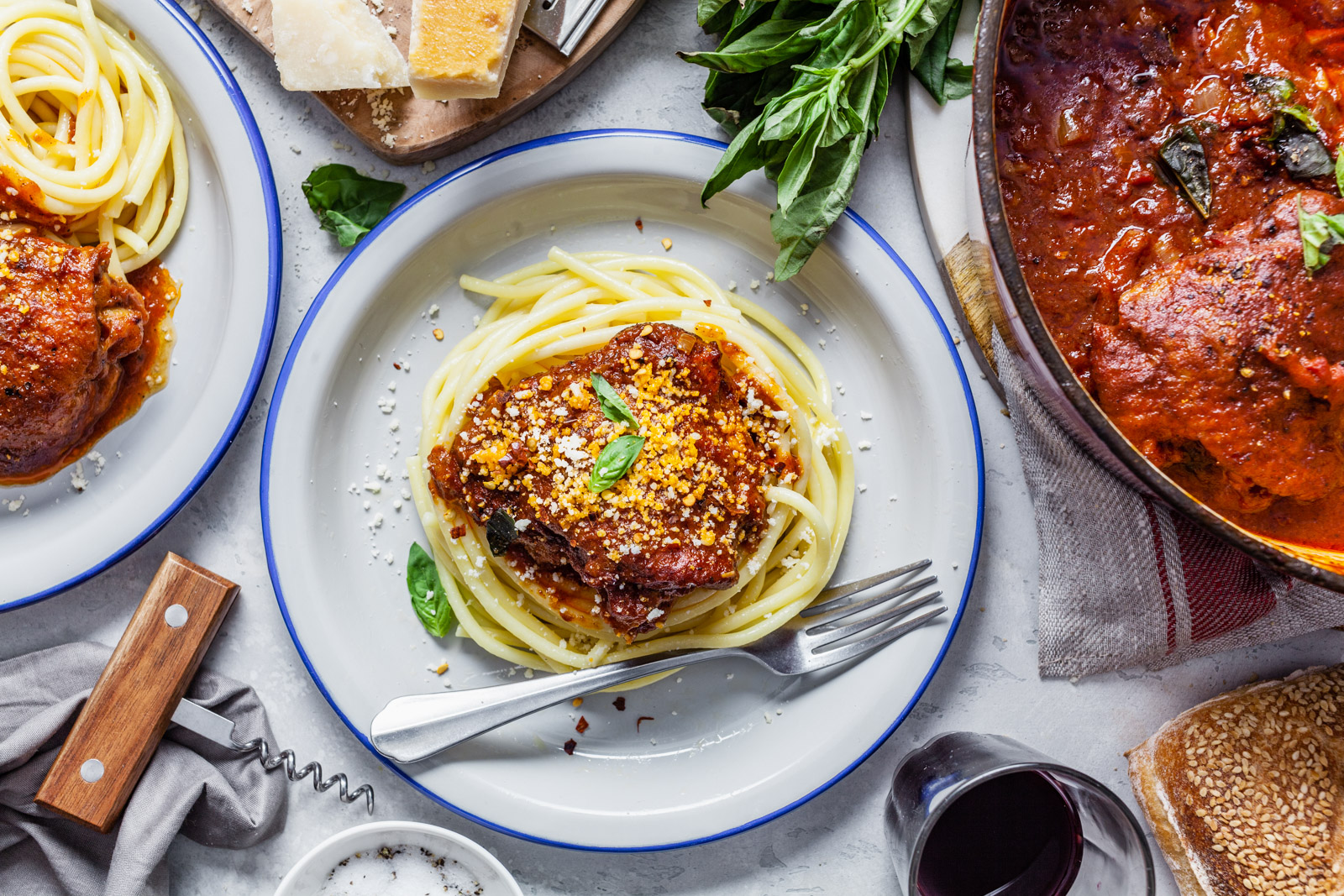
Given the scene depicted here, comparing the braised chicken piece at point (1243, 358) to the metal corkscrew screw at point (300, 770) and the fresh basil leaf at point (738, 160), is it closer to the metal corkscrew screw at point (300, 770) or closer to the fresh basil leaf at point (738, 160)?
the fresh basil leaf at point (738, 160)

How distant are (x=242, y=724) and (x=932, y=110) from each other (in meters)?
3.57

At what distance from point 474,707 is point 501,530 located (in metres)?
0.73

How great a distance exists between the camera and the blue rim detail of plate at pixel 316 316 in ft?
11.2

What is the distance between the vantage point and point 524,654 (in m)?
3.60

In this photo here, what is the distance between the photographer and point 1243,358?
2592 millimetres

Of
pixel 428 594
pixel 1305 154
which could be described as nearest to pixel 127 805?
pixel 428 594

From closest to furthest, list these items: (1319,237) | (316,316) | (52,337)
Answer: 1. (1319,237)
2. (52,337)
3. (316,316)

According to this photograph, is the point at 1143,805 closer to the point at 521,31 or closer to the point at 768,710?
the point at 768,710

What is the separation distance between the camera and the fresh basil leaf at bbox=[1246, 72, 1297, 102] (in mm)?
2646

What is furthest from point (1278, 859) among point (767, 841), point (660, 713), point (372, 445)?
point (372, 445)

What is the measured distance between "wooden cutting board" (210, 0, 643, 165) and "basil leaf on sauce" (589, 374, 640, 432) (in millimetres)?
1185

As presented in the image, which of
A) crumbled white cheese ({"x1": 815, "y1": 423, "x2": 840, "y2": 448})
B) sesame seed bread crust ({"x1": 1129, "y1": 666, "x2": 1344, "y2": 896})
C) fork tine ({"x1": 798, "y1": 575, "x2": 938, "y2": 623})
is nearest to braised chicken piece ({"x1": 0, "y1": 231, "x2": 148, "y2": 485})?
crumbled white cheese ({"x1": 815, "y1": 423, "x2": 840, "y2": 448})

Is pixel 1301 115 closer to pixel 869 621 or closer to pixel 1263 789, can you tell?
pixel 869 621

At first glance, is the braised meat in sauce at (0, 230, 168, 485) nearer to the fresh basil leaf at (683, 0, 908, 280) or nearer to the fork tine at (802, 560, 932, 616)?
the fresh basil leaf at (683, 0, 908, 280)
